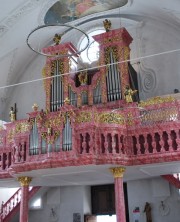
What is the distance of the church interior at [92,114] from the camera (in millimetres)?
12992

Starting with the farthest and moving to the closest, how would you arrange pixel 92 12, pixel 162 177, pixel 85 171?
pixel 92 12 < pixel 162 177 < pixel 85 171

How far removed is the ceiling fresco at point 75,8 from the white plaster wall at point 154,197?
29.5ft

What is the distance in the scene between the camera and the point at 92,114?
42.7 feet

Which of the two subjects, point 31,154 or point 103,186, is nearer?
point 31,154

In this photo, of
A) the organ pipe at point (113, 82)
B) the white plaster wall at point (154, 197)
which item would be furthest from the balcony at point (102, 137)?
the white plaster wall at point (154, 197)

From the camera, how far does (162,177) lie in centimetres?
1675

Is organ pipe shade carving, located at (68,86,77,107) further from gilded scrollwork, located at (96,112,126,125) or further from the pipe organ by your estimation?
gilded scrollwork, located at (96,112,126,125)

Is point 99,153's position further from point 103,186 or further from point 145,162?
point 103,186

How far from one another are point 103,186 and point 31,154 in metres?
6.91

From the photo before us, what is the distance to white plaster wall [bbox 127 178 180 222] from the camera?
54.7 feet

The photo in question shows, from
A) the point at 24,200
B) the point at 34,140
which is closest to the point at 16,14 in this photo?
the point at 34,140

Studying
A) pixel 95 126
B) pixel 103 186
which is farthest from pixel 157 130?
pixel 103 186

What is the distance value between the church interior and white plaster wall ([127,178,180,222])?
48mm

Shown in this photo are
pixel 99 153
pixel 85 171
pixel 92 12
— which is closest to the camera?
pixel 99 153
